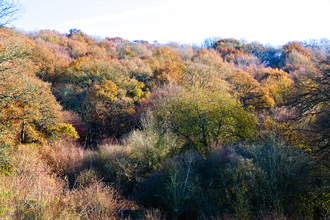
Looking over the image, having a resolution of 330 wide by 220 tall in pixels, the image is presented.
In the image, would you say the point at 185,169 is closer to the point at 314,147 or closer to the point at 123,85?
the point at 314,147

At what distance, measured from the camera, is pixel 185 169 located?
15586mm

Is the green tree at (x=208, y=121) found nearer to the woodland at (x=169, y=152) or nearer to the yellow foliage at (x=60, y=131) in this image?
the woodland at (x=169, y=152)

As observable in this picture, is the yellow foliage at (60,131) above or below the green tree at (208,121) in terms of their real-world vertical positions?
below

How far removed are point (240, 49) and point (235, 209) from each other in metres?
65.2

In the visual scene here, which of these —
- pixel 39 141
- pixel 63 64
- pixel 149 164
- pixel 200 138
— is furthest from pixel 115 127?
pixel 63 64

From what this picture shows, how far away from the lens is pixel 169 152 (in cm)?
1884

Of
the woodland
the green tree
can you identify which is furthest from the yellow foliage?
the green tree

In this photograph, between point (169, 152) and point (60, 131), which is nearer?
point (169, 152)

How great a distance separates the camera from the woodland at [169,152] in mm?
10906

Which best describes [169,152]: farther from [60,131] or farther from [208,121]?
[60,131]

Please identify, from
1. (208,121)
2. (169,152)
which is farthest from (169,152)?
(208,121)

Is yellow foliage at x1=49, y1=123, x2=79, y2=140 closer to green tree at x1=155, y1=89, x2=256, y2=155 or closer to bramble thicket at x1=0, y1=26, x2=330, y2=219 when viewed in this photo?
bramble thicket at x1=0, y1=26, x2=330, y2=219

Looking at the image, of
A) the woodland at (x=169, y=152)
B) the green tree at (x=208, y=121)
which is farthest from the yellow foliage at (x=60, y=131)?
the green tree at (x=208, y=121)

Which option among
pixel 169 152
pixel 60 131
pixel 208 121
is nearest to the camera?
pixel 208 121
